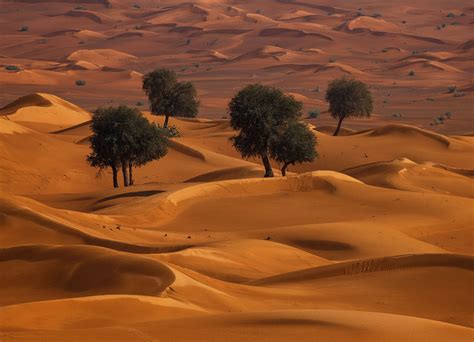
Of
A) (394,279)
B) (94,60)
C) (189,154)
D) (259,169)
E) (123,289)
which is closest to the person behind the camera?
(123,289)

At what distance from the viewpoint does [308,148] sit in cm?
3778

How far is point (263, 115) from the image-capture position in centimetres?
3712

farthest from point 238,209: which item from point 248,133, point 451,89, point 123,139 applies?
point 451,89

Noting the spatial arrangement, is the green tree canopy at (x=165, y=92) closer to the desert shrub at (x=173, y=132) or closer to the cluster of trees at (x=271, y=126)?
the desert shrub at (x=173, y=132)

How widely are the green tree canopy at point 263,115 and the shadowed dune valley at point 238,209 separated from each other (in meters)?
0.08

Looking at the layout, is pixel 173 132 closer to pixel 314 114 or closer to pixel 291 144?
pixel 314 114

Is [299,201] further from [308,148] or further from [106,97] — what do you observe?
[106,97]

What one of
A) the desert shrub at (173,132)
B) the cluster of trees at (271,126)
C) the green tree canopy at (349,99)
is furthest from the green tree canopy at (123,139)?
the green tree canopy at (349,99)

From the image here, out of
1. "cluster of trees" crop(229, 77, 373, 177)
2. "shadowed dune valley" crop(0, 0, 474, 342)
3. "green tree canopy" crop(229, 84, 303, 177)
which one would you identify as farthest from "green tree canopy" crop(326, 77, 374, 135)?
"green tree canopy" crop(229, 84, 303, 177)

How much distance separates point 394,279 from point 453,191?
67.8 feet

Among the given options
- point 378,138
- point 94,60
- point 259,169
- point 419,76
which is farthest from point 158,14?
point 259,169

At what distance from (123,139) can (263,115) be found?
5822 millimetres

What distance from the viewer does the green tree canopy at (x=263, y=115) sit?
1460 inches

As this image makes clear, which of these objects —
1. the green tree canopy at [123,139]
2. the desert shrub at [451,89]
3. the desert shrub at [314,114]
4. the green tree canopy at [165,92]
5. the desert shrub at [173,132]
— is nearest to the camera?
the green tree canopy at [123,139]
